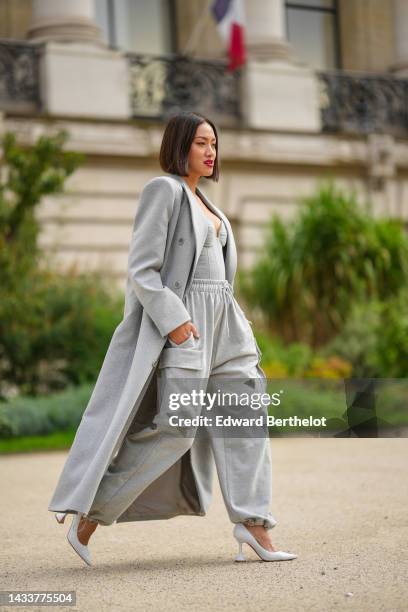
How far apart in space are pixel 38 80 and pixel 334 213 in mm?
4162

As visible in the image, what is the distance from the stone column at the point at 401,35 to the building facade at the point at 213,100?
0.02 m

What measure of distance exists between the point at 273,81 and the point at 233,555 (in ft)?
45.7

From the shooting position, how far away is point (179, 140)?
520cm

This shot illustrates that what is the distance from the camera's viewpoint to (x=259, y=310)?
16797 mm

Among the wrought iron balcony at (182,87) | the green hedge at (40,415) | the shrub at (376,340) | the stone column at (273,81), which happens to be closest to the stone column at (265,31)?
the stone column at (273,81)

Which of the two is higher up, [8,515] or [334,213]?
[334,213]

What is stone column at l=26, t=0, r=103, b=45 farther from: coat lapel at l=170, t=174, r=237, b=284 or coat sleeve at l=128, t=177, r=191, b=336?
coat sleeve at l=128, t=177, r=191, b=336

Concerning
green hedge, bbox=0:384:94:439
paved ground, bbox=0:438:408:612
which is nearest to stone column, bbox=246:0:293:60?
green hedge, bbox=0:384:94:439

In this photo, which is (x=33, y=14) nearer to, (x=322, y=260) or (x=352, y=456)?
(x=322, y=260)

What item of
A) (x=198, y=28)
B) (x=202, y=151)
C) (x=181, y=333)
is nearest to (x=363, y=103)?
(x=198, y=28)

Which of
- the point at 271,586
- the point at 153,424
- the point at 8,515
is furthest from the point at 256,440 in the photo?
the point at 8,515

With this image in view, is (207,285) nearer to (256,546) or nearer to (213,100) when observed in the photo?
(256,546)

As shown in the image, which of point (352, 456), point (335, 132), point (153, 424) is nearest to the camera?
point (153, 424)

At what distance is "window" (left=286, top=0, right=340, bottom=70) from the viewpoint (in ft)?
70.1
